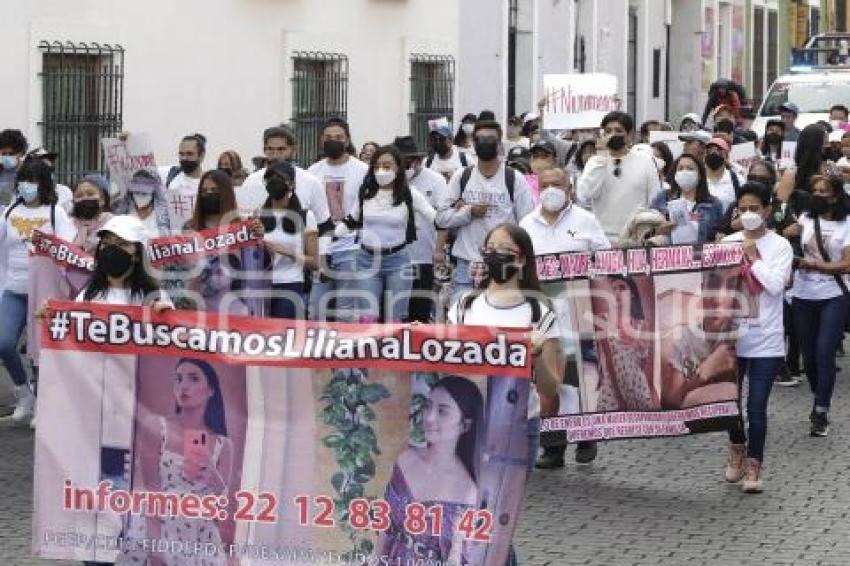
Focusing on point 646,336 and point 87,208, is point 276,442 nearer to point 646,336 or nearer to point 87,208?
point 646,336

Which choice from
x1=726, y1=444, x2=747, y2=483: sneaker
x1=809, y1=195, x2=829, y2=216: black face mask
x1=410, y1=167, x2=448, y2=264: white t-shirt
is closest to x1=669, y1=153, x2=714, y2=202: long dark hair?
x1=809, y1=195, x2=829, y2=216: black face mask

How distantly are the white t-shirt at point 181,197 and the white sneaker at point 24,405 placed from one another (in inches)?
66.7

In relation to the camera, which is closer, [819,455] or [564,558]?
Result: [564,558]

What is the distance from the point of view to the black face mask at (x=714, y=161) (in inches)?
627

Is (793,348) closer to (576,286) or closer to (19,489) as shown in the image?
(576,286)

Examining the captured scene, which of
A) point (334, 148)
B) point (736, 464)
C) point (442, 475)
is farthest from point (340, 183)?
point (442, 475)

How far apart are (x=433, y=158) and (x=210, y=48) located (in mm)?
2466

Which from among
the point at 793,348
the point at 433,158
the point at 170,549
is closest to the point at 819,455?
the point at 793,348

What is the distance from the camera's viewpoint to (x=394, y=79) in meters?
24.4

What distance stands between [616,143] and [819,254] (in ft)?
7.40

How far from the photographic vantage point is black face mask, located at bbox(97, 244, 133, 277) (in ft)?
28.2

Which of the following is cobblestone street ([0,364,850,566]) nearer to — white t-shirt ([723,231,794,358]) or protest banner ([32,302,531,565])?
white t-shirt ([723,231,794,358])

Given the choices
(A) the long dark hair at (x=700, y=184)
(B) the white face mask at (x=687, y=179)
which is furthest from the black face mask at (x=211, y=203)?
(A) the long dark hair at (x=700, y=184)

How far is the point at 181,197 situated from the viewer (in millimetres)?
14586
